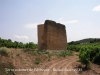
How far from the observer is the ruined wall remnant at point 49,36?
1424cm

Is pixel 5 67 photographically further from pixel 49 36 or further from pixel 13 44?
pixel 13 44

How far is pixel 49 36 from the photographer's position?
14.4 meters

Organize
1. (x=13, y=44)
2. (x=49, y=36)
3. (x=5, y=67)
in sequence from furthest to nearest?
(x=13, y=44), (x=49, y=36), (x=5, y=67)

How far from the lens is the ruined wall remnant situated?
14238 mm

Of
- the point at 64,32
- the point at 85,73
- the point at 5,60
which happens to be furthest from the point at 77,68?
the point at 64,32

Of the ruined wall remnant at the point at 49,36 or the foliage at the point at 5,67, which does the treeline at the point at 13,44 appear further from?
the foliage at the point at 5,67

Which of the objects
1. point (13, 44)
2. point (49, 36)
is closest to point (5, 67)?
point (49, 36)

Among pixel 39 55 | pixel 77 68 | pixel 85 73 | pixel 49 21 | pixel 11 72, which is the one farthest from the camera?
pixel 49 21

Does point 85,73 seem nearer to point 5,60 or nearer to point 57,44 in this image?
point 5,60

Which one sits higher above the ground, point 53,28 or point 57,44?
point 53,28

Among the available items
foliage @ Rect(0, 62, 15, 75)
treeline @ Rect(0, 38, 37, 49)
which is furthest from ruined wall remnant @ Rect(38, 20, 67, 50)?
treeline @ Rect(0, 38, 37, 49)

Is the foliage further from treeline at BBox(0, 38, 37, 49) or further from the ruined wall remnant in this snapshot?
treeline at BBox(0, 38, 37, 49)

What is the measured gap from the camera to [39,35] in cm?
1477

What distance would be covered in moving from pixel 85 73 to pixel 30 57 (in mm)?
4761
